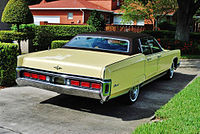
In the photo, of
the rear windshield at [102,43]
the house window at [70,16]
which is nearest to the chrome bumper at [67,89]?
the rear windshield at [102,43]

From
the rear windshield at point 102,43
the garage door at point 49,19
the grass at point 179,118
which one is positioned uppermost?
the garage door at point 49,19

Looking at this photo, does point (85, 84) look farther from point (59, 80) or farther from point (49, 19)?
point (49, 19)

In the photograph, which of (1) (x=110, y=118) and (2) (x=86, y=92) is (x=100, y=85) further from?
(1) (x=110, y=118)

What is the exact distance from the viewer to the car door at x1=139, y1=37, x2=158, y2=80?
21.2ft

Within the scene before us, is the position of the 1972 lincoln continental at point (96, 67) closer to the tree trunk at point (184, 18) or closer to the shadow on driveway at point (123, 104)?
the shadow on driveway at point (123, 104)

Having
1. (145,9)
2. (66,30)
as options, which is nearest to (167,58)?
(66,30)

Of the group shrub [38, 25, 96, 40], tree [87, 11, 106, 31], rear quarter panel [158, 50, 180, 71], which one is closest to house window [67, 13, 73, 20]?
shrub [38, 25, 96, 40]

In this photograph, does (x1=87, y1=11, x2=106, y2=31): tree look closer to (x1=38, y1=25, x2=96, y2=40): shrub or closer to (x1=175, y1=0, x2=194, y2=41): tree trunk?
(x1=38, y1=25, x2=96, y2=40): shrub

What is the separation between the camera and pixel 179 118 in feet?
16.3

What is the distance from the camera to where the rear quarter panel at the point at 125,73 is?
16.2ft

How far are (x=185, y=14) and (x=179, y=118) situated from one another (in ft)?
41.2

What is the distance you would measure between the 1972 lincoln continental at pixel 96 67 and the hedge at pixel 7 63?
173cm

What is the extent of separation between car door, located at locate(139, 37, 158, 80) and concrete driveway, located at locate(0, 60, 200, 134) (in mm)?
656

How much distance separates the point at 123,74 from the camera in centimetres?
530
